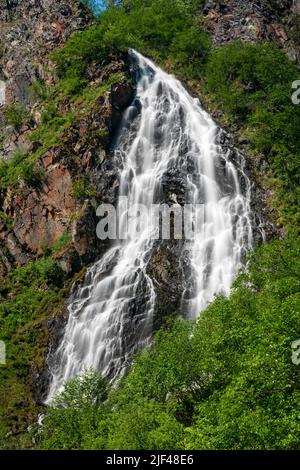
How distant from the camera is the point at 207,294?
39.8 meters

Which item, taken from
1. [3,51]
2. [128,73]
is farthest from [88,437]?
[3,51]

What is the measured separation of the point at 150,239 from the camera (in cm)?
4506

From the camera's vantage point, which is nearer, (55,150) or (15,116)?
(55,150)

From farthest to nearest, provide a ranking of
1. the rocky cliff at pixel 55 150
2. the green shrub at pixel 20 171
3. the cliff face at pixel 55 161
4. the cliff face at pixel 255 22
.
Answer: the cliff face at pixel 255 22, the green shrub at pixel 20 171, the cliff face at pixel 55 161, the rocky cliff at pixel 55 150

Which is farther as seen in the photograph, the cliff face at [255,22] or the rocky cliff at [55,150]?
the cliff face at [255,22]

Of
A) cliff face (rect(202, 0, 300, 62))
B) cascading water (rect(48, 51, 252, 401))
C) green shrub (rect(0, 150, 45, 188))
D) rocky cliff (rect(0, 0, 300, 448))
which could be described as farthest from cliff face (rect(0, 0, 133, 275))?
cliff face (rect(202, 0, 300, 62))

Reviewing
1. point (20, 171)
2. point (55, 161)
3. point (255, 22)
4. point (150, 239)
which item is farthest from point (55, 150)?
point (255, 22)

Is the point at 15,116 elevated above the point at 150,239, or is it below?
above

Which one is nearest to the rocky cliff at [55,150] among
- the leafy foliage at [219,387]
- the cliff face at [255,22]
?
the cliff face at [255,22]

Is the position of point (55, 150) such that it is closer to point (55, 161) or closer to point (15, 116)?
point (55, 161)

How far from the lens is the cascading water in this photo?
37.8 metres

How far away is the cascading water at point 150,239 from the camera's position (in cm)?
3775

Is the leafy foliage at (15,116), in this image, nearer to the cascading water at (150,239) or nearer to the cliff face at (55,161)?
the cliff face at (55,161)
